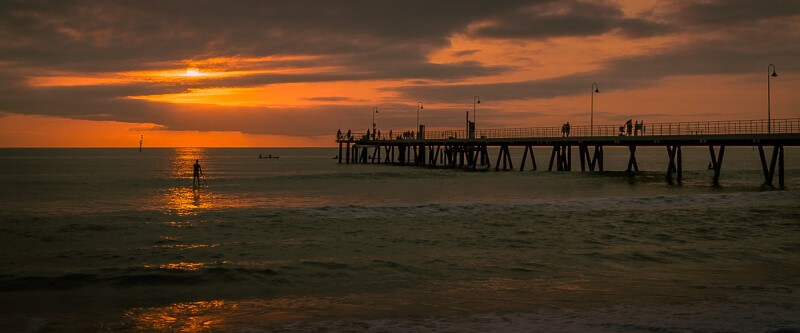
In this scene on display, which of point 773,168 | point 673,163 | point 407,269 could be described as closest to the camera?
point 407,269

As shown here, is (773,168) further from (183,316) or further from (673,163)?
(183,316)

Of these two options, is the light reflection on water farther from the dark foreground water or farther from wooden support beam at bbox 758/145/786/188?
wooden support beam at bbox 758/145/786/188

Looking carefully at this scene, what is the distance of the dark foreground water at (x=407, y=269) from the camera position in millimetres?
8516

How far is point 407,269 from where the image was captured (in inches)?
484

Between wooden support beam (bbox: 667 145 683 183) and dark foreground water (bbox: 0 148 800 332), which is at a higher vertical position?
wooden support beam (bbox: 667 145 683 183)

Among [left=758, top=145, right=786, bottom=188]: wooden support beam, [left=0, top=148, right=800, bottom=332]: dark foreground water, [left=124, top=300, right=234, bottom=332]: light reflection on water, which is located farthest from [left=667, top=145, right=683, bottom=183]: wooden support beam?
[left=124, top=300, right=234, bottom=332]: light reflection on water

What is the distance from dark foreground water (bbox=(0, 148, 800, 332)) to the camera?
27.9 ft

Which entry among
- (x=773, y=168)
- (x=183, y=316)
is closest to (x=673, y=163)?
(x=773, y=168)

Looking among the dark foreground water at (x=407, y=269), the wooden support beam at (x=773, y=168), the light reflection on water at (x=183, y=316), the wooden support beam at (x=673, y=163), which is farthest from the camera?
the wooden support beam at (x=673, y=163)

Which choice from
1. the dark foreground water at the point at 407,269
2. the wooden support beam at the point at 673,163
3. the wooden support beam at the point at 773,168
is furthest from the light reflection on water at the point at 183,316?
the wooden support beam at the point at 673,163

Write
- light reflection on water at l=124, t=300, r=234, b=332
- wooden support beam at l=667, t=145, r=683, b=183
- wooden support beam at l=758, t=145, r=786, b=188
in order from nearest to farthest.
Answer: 1. light reflection on water at l=124, t=300, r=234, b=332
2. wooden support beam at l=758, t=145, r=786, b=188
3. wooden support beam at l=667, t=145, r=683, b=183

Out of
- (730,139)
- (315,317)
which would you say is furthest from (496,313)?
(730,139)

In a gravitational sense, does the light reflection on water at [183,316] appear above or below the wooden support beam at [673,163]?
below

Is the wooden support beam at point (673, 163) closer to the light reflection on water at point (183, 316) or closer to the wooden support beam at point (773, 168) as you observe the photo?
the wooden support beam at point (773, 168)
